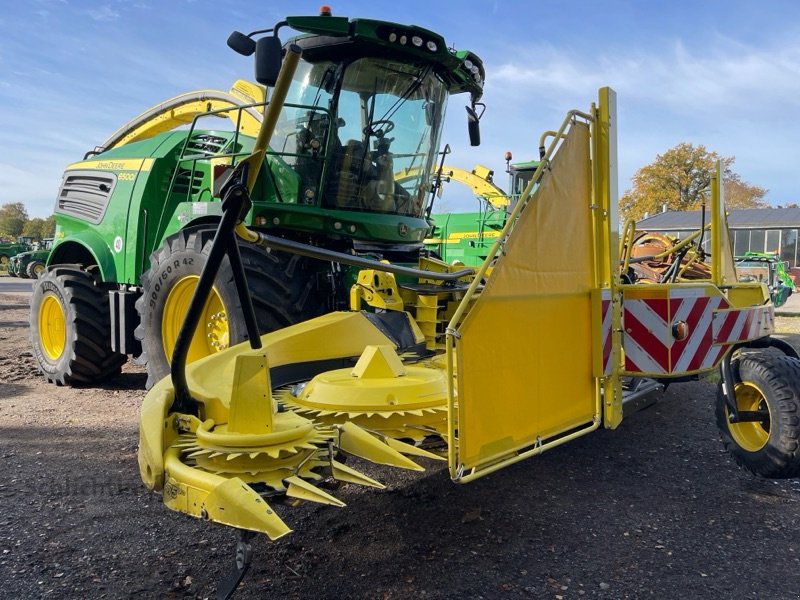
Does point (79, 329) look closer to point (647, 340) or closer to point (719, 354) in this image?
point (647, 340)

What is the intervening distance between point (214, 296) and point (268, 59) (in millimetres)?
2134

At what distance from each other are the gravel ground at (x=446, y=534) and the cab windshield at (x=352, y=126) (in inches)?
80.8

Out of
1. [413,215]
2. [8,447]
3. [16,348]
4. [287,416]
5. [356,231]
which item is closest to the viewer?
[287,416]

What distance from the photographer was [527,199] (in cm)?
264

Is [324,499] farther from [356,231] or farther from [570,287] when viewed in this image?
[356,231]

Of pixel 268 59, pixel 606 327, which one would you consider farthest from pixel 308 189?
pixel 606 327

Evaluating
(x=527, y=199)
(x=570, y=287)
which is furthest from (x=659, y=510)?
(x=527, y=199)

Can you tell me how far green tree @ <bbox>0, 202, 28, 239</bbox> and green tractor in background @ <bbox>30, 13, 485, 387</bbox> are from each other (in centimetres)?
7183

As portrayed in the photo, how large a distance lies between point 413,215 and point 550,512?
279cm

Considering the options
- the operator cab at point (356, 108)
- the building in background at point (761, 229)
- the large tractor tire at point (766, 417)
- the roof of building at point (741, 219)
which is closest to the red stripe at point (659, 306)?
the large tractor tire at point (766, 417)

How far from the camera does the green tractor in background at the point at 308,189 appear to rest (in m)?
4.25

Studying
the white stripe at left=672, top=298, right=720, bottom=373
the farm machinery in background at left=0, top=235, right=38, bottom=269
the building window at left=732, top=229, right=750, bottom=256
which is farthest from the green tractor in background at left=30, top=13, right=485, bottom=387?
the building window at left=732, top=229, right=750, bottom=256

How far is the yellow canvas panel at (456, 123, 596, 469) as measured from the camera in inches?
93.9

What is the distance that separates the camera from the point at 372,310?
4.39m
